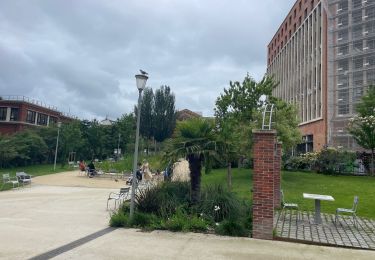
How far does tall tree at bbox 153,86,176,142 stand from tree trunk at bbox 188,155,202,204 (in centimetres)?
5451

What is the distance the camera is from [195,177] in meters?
10.1

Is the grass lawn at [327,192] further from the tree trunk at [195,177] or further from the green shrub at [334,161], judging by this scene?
the green shrub at [334,161]

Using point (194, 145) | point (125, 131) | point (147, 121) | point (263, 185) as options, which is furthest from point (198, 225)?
point (147, 121)

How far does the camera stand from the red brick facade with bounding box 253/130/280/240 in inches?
324

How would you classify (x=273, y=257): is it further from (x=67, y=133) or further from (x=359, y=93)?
(x=67, y=133)

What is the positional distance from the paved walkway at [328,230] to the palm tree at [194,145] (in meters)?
2.54

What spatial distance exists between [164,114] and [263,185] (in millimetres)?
59361

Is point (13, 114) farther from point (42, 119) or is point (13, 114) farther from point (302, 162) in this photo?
point (302, 162)

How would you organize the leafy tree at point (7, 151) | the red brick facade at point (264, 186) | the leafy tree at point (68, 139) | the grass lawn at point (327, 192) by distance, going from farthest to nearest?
the leafy tree at point (68, 139)
the leafy tree at point (7, 151)
the grass lawn at point (327, 192)
the red brick facade at point (264, 186)

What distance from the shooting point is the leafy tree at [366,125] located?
26.2 metres

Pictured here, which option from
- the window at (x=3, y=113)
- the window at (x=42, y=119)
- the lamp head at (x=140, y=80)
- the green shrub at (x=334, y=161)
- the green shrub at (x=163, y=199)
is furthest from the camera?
the window at (x=42, y=119)

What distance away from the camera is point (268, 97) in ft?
88.9

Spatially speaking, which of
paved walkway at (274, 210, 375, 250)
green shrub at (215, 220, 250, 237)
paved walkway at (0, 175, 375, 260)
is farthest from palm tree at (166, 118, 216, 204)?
paved walkway at (274, 210, 375, 250)

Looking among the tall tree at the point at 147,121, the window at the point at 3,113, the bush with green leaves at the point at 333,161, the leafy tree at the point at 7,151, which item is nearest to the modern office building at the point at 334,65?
the bush with green leaves at the point at 333,161
